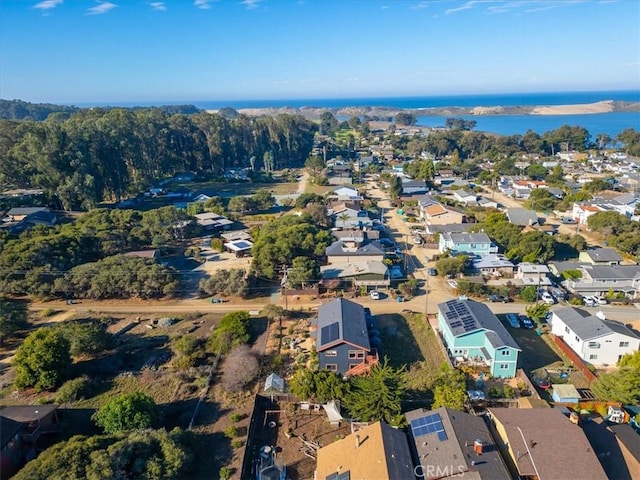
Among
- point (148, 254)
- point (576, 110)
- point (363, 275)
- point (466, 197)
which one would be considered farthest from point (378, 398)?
point (576, 110)

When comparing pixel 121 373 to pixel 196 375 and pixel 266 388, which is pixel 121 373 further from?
pixel 266 388

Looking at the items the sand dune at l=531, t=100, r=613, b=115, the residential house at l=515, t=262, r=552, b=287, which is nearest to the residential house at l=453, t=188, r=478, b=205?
the residential house at l=515, t=262, r=552, b=287

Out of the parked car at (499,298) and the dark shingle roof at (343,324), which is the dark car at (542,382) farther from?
the parked car at (499,298)

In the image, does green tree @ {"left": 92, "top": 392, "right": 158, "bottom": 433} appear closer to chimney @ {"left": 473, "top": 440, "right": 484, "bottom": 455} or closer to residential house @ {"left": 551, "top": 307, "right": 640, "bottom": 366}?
chimney @ {"left": 473, "top": 440, "right": 484, "bottom": 455}

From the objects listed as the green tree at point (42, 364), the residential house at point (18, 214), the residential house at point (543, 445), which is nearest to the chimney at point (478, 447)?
the residential house at point (543, 445)

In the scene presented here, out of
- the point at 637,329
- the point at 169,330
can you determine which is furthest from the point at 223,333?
the point at 637,329

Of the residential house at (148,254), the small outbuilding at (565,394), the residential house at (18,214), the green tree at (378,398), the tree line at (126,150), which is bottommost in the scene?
the small outbuilding at (565,394)
